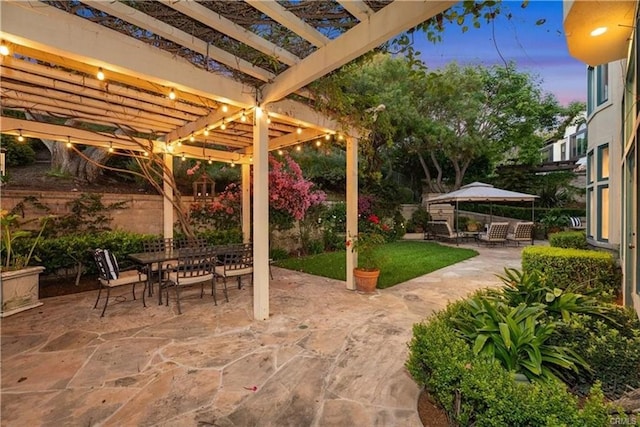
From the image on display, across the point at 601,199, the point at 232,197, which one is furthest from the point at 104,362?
the point at 601,199

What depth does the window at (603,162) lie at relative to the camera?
567 centimetres

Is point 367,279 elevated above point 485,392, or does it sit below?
below

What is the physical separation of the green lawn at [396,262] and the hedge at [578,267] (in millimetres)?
2272

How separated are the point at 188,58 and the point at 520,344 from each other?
414 centimetres

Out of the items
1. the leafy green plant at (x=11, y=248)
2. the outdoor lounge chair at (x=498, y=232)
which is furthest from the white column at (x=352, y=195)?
the outdoor lounge chair at (x=498, y=232)

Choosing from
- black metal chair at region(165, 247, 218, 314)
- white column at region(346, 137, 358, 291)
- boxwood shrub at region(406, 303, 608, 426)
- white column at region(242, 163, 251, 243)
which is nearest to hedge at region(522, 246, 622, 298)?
white column at region(346, 137, 358, 291)

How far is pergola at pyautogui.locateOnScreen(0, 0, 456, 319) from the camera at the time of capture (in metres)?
2.46

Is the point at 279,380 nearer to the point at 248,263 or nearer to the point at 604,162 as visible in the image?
the point at 248,263

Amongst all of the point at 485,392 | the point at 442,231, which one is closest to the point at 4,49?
the point at 485,392

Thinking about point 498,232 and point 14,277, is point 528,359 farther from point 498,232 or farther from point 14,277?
point 498,232

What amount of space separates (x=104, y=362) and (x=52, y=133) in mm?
4183

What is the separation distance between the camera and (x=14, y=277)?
14.2ft

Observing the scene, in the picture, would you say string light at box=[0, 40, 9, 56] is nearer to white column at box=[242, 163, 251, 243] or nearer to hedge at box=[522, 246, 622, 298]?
white column at box=[242, 163, 251, 243]

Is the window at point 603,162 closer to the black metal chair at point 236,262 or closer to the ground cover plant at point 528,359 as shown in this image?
the ground cover plant at point 528,359
